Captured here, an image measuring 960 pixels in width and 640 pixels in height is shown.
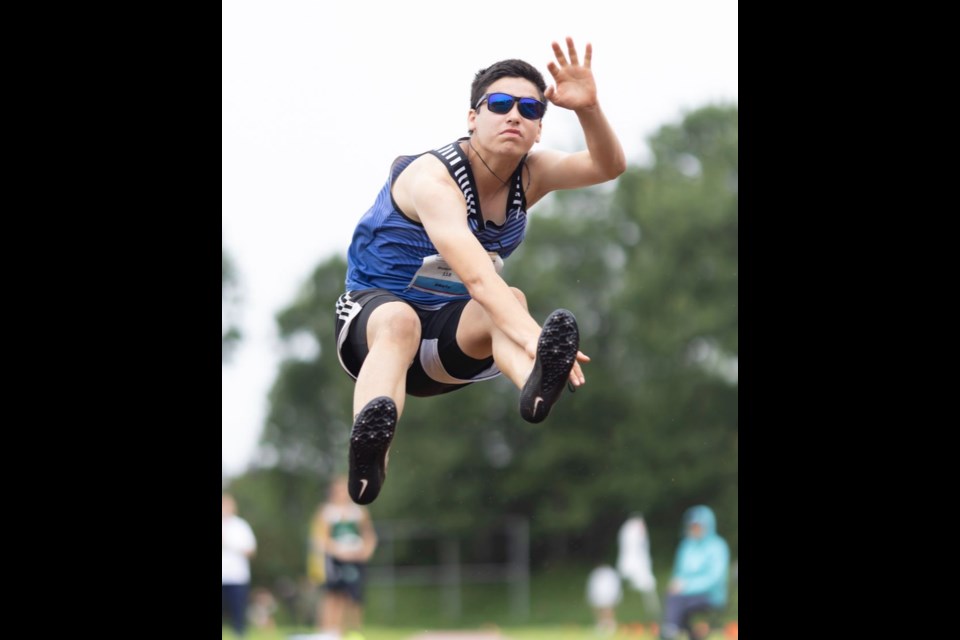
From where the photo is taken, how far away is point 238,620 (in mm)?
12844

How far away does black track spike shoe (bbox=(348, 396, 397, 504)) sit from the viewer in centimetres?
601

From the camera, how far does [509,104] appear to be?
6227mm

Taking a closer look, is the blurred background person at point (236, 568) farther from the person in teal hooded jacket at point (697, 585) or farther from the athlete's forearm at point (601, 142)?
the athlete's forearm at point (601, 142)

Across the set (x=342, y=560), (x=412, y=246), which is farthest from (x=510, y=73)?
(x=342, y=560)

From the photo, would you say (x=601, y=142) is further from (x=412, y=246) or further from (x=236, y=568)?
(x=236, y=568)

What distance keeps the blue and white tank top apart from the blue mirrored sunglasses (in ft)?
1.01

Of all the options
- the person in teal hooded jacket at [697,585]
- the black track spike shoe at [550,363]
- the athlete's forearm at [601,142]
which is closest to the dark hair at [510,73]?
the athlete's forearm at [601,142]

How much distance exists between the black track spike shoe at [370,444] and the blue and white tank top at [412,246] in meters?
0.89

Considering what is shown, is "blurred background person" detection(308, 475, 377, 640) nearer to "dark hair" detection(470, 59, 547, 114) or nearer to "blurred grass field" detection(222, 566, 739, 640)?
"dark hair" detection(470, 59, 547, 114)

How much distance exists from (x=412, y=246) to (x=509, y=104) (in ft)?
3.03

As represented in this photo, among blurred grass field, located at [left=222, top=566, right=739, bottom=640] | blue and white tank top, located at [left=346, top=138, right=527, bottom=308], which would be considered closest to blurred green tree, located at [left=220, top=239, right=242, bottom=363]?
blurred grass field, located at [left=222, top=566, right=739, bottom=640]
